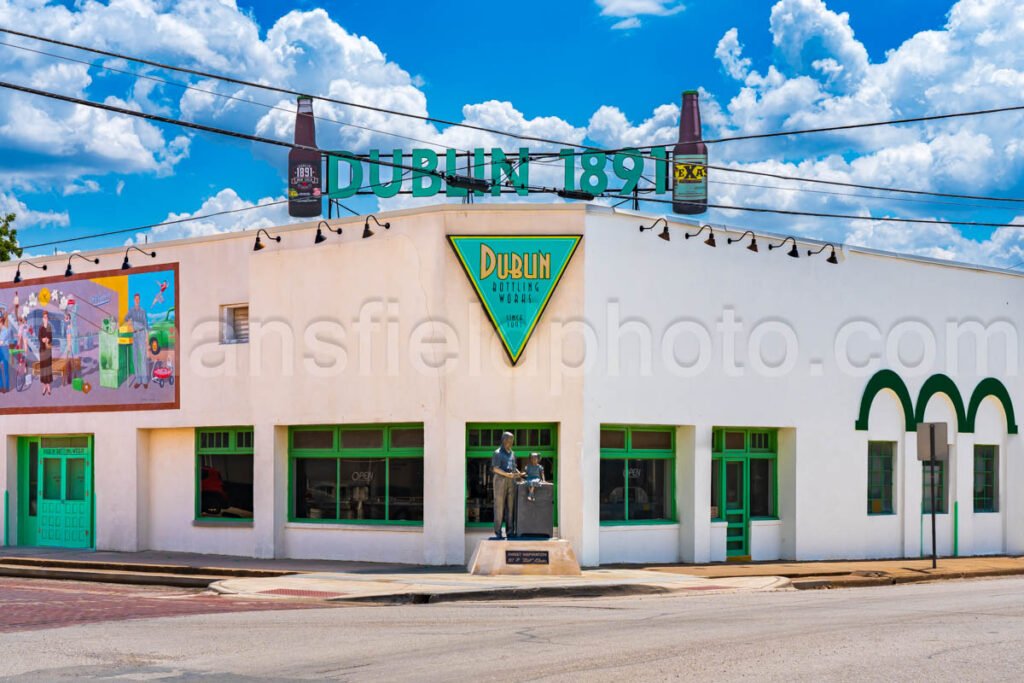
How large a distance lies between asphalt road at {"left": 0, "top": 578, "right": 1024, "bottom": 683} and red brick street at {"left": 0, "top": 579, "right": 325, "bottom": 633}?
29 cm

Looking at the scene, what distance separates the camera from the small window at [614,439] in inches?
918

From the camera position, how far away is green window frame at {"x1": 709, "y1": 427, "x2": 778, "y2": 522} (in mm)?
25000

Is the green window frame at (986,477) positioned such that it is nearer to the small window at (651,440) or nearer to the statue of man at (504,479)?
the small window at (651,440)

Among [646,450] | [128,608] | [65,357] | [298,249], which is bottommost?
[128,608]

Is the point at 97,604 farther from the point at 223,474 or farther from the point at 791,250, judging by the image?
the point at 791,250

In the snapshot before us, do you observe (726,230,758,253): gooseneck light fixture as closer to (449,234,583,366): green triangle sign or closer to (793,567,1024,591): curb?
(449,234,583,366): green triangle sign

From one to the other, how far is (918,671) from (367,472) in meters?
14.4

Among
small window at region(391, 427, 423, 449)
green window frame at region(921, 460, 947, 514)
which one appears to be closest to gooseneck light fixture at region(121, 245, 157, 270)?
small window at region(391, 427, 423, 449)

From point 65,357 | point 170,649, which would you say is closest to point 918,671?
point 170,649

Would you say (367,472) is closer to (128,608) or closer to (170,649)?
(128,608)

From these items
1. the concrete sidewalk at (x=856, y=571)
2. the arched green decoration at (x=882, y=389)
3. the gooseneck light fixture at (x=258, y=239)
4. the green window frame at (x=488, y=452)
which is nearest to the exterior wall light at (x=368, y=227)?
the gooseneck light fixture at (x=258, y=239)

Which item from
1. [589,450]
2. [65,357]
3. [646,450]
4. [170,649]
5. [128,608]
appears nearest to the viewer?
[170,649]

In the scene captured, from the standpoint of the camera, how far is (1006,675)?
11023 millimetres

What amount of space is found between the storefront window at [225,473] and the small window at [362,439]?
93.0 inches
